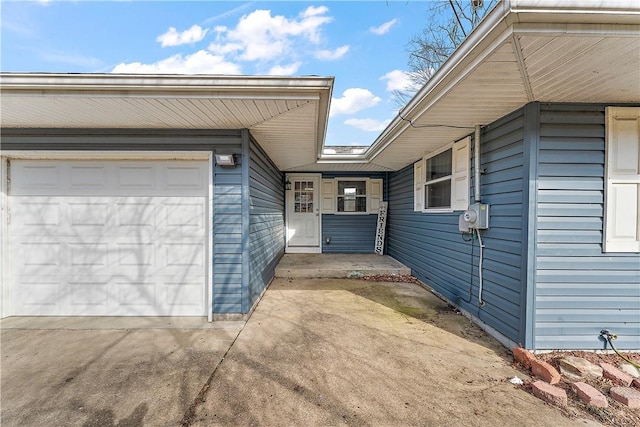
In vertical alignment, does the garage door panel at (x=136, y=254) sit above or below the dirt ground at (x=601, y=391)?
above

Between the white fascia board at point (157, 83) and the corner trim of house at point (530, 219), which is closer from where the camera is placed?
the white fascia board at point (157, 83)

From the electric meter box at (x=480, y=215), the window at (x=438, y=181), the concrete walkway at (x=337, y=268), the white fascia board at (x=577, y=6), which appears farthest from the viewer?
the concrete walkway at (x=337, y=268)

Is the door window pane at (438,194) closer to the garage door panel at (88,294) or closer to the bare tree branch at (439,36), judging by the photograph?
the bare tree branch at (439,36)

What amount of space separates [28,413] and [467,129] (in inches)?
182

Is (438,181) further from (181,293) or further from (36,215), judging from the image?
(36,215)

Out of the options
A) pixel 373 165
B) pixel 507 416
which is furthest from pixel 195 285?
pixel 373 165

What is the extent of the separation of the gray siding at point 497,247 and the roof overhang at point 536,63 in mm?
324

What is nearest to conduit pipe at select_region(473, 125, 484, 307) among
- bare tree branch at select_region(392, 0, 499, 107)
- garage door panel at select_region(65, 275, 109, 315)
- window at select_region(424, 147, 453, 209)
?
window at select_region(424, 147, 453, 209)

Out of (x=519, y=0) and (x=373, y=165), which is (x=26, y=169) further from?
(x=373, y=165)

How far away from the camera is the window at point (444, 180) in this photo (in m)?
A: 3.49

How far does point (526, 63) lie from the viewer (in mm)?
1814

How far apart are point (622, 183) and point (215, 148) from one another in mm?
4051

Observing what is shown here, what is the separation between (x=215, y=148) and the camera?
3148 mm

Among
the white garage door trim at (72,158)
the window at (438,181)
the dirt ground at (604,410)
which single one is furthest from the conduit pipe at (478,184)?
the white garage door trim at (72,158)
